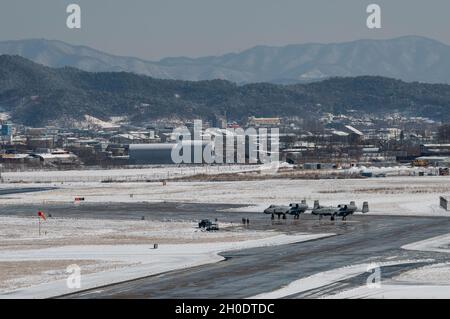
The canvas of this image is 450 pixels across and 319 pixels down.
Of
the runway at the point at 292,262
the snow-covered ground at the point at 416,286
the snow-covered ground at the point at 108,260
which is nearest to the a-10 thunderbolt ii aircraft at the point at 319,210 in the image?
the runway at the point at 292,262

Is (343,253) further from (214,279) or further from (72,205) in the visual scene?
(72,205)

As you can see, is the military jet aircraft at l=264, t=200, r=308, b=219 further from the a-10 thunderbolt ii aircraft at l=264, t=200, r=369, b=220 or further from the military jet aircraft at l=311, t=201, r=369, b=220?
the military jet aircraft at l=311, t=201, r=369, b=220

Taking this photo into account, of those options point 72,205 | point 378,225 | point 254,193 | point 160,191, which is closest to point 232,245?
point 378,225

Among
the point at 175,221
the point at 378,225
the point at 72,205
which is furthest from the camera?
the point at 72,205

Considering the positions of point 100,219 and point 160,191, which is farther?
point 160,191

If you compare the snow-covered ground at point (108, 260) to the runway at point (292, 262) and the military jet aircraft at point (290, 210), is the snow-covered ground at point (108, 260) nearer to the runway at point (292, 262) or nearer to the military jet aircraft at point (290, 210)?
the runway at point (292, 262)

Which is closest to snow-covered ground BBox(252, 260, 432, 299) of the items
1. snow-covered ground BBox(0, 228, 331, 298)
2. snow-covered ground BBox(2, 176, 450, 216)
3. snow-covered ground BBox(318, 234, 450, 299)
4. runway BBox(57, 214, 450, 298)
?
runway BBox(57, 214, 450, 298)
